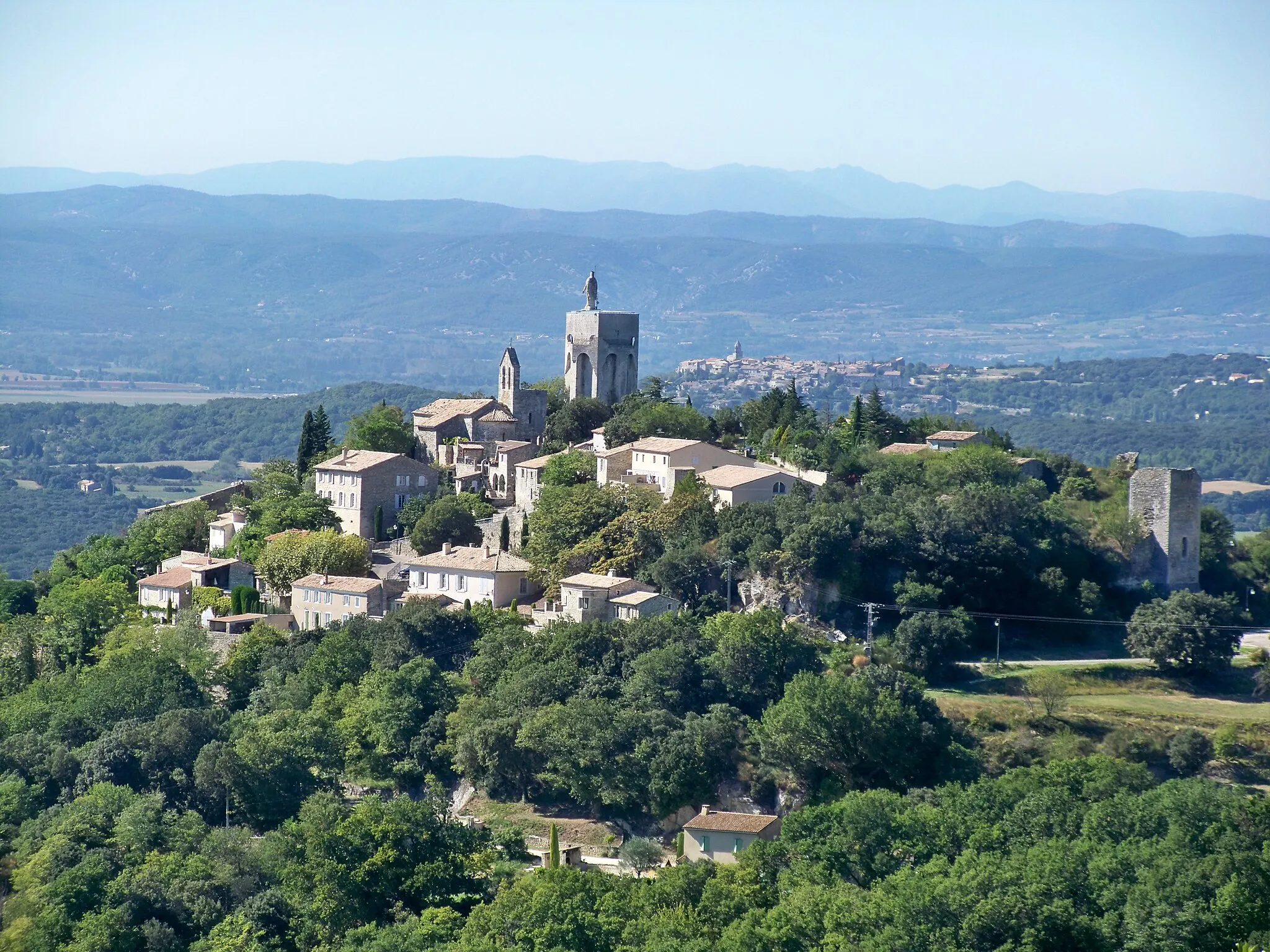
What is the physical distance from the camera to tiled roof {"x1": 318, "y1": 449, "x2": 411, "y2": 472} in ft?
172

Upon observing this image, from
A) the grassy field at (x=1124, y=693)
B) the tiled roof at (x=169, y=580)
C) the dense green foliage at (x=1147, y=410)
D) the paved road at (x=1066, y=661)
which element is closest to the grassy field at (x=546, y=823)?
the grassy field at (x=1124, y=693)

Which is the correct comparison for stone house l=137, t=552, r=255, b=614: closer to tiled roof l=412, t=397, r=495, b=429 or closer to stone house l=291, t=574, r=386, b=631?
stone house l=291, t=574, r=386, b=631

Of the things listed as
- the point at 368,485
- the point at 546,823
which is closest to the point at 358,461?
the point at 368,485

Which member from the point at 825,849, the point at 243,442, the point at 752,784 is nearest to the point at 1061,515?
the point at 752,784

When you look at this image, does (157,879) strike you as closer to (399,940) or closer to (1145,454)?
(399,940)

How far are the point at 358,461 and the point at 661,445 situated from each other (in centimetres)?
865

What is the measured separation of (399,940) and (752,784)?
894 centimetres

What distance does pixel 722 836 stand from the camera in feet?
120

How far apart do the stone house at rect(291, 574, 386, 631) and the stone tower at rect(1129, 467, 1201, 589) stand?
19.0 metres

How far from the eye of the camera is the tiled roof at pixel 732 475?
48.5 m

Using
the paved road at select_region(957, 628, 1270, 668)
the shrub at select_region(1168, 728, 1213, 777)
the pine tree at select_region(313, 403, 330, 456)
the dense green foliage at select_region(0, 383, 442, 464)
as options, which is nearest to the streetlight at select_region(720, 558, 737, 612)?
the paved road at select_region(957, 628, 1270, 668)

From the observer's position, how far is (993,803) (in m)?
35.5

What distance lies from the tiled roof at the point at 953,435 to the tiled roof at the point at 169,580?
21.7 m

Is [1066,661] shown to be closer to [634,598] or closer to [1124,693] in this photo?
[1124,693]
